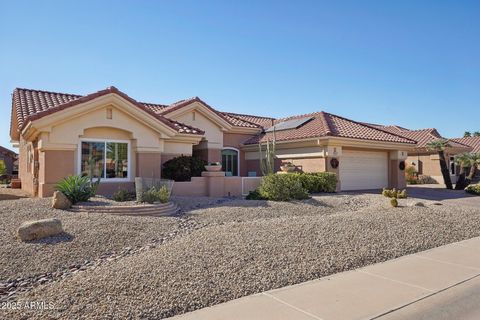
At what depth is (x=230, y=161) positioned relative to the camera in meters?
25.4

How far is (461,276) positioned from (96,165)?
13.7 meters

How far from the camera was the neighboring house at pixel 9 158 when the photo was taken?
4222 centimetres

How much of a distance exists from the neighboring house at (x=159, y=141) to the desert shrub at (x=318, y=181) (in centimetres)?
137

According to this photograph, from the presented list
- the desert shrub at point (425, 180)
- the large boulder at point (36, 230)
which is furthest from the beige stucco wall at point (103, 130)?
the desert shrub at point (425, 180)

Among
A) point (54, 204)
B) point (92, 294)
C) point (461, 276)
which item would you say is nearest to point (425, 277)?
point (461, 276)

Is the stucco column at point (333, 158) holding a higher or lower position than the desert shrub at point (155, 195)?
higher

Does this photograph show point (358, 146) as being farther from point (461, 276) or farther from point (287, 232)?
point (461, 276)

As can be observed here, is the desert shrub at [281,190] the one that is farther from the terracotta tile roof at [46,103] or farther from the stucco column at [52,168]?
the stucco column at [52,168]

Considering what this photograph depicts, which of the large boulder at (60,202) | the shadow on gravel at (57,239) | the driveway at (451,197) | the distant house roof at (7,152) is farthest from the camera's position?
the distant house roof at (7,152)

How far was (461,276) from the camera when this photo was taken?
7113 millimetres

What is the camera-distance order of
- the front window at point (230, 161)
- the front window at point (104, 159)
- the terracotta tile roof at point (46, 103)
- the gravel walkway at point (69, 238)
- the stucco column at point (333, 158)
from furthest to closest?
the front window at point (230, 161) → the stucco column at point (333, 158) → the front window at point (104, 159) → the terracotta tile roof at point (46, 103) → the gravel walkway at point (69, 238)

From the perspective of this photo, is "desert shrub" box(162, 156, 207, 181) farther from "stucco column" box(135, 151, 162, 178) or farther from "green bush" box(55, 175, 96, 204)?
"green bush" box(55, 175, 96, 204)

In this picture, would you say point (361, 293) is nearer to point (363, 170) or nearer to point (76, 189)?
point (76, 189)

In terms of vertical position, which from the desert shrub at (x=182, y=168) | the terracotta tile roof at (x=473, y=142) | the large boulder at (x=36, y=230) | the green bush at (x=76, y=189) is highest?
the terracotta tile roof at (x=473, y=142)
